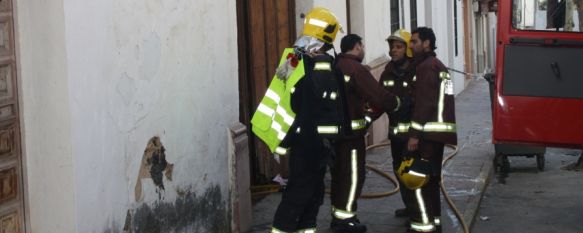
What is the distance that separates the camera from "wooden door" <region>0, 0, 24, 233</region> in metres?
5.13

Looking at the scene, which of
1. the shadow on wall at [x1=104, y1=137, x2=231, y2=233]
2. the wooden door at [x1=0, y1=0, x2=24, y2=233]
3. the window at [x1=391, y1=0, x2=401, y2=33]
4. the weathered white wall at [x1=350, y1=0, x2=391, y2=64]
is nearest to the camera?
the wooden door at [x1=0, y1=0, x2=24, y2=233]

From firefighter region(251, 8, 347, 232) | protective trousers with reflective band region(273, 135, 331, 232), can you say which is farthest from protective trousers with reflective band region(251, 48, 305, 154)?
protective trousers with reflective band region(273, 135, 331, 232)

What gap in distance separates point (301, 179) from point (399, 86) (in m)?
1.69

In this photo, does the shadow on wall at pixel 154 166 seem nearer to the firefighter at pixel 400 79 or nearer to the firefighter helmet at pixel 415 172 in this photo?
the firefighter helmet at pixel 415 172

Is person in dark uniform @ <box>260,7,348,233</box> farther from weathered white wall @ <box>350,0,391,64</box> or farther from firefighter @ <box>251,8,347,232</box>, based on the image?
weathered white wall @ <box>350,0,391,64</box>

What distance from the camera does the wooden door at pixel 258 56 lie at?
9.14m

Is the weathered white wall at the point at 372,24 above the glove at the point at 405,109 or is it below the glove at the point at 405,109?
above

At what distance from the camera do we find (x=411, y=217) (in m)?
7.97

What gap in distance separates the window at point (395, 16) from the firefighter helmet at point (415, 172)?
Answer: 8303 millimetres

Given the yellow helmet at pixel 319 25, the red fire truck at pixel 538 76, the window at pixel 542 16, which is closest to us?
the yellow helmet at pixel 319 25

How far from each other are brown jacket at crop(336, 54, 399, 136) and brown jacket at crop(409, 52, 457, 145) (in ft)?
0.73

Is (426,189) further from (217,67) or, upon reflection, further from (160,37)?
(160,37)

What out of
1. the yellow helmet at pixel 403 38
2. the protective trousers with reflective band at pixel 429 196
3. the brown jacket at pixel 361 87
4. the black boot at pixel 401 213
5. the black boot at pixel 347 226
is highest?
the yellow helmet at pixel 403 38

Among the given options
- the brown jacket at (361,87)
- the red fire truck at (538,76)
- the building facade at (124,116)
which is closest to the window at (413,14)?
the building facade at (124,116)
